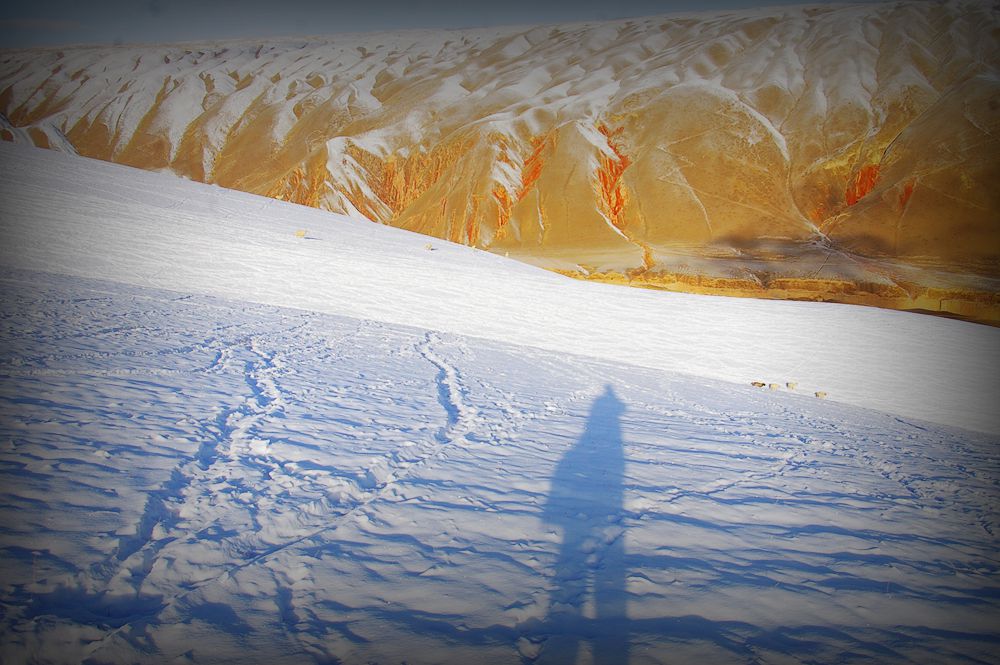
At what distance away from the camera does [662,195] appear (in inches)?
1839

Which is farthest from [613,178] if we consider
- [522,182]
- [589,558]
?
[589,558]

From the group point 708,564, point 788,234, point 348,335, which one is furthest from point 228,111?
point 708,564

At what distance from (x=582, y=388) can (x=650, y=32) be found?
79.4 m

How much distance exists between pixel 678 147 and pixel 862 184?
1545cm

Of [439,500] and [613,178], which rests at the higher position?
[613,178]

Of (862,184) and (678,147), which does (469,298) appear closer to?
(678,147)

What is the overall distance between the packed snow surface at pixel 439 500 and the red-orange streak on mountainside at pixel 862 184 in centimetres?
4225

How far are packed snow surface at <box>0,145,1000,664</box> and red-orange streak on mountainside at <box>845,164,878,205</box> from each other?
139 feet

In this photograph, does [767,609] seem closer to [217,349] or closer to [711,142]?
[217,349]

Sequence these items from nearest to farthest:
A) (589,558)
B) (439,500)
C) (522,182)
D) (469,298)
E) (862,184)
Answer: (589,558)
(439,500)
(469,298)
(862,184)
(522,182)

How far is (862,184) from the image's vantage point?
143ft

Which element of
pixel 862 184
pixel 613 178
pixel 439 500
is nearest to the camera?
pixel 439 500

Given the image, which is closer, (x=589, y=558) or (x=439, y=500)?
(x=589, y=558)

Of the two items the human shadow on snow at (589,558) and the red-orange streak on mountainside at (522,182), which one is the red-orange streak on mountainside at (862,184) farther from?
the human shadow on snow at (589,558)
